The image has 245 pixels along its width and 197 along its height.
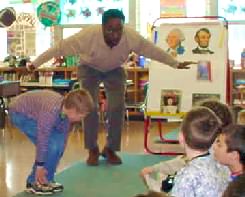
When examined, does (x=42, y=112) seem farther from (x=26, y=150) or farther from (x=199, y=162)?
(x=26, y=150)

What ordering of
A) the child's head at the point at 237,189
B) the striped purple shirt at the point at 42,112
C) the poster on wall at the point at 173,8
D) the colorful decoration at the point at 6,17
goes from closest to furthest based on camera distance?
the child's head at the point at 237,189 → the striped purple shirt at the point at 42,112 → the colorful decoration at the point at 6,17 → the poster on wall at the point at 173,8

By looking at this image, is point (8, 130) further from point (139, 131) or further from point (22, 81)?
point (139, 131)

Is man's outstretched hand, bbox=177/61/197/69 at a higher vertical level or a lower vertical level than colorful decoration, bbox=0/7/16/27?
lower

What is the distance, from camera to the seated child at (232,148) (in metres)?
2.21

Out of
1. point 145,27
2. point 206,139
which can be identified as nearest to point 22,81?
point 145,27

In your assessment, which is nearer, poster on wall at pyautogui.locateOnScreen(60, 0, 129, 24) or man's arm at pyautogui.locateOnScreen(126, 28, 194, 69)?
man's arm at pyautogui.locateOnScreen(126, 28, 194, 69)

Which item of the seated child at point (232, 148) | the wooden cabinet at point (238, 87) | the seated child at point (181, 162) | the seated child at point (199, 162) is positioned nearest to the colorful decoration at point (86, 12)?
the wooden cabinet at point (238, 87)

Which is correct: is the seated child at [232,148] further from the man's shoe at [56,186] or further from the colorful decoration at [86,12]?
the colorful decoration at [86,12]

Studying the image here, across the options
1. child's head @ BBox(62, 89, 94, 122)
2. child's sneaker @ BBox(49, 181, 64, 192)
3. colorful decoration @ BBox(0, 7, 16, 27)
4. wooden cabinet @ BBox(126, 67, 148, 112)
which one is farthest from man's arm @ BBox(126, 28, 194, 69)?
wooden cabinet @ BBox(126, 67, 148, 112)

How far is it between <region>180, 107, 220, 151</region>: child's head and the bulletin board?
3.25 meters

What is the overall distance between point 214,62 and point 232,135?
11.6 ft

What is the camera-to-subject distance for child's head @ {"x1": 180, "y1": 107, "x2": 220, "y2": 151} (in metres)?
2.34

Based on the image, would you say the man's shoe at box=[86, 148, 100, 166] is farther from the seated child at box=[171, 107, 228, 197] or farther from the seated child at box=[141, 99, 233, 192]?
the seated child at box=[171, 107, 228, 197]

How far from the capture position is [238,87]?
8055 millimetres
